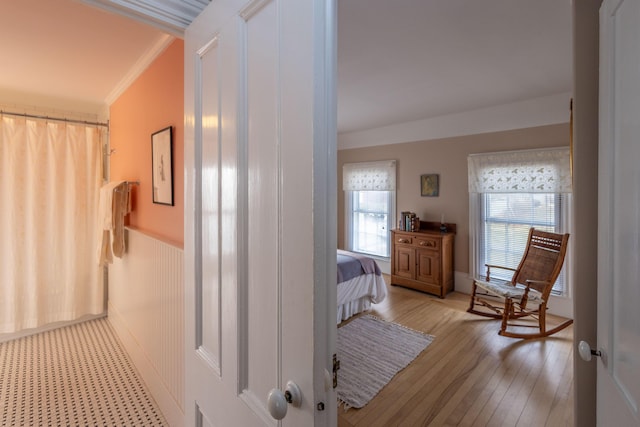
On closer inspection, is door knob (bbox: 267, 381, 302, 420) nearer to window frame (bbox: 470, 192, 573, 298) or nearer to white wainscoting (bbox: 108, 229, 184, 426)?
white wainscoting (bbox: 108, 229, 184, 426)

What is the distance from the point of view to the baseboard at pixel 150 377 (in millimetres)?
1717

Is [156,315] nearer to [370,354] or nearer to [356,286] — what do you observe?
[370,354]

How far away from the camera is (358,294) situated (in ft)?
11.1

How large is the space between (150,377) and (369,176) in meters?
4.15

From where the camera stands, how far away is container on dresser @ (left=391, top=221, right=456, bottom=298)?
401 centimetres

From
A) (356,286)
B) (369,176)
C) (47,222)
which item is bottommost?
(356,286)

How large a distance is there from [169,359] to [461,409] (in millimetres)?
1914

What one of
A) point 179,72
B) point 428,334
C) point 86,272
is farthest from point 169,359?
point 428,334

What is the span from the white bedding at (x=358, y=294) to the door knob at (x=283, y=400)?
8.41 ft

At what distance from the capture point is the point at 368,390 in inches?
84.6

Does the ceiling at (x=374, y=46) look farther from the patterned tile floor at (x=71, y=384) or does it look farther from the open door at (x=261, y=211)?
the patterned tile floor at (x=71, y=384)

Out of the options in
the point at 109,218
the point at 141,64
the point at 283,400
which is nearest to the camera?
the point at 283,400

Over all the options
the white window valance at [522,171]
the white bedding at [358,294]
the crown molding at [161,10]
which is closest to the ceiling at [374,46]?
the crown molding at [161,10]

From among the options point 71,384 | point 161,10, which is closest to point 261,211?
point 161,10
